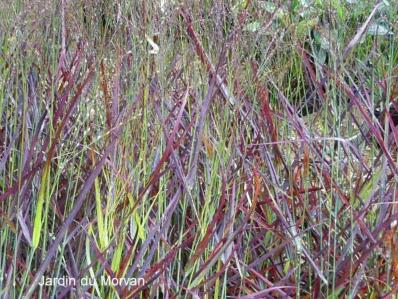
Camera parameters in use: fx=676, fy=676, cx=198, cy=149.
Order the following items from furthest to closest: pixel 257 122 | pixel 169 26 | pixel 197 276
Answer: pixel 257 122 → pixel 169 26 → pixel 197 276

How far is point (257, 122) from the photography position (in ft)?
6.22

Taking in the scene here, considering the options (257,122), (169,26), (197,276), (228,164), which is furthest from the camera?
(257,122)

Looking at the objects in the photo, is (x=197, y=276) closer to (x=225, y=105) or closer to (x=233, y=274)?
(x=233, y=274)

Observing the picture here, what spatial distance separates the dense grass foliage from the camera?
59.2 inches

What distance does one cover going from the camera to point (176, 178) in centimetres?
169

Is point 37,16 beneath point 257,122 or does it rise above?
above

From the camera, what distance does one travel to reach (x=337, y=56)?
1672 mm

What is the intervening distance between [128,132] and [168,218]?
0.24 metres

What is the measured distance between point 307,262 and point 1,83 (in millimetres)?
925

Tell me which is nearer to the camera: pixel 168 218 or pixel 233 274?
pixel 168 218

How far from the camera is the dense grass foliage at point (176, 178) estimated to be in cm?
150

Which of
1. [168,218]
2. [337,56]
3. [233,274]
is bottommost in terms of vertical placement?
[233,274]

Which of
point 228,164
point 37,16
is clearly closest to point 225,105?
point 228,164

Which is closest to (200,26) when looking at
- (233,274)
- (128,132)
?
(128,132)
